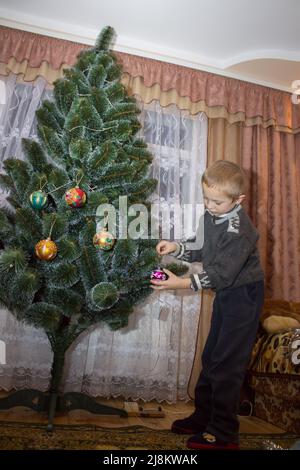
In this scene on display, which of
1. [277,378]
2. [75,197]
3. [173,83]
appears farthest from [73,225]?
[173,83]

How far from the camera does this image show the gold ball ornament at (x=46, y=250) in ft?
4.51

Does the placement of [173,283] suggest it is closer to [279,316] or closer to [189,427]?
[189,427]

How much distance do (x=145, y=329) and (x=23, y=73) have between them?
1992 millimetres

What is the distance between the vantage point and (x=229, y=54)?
8.89 feet

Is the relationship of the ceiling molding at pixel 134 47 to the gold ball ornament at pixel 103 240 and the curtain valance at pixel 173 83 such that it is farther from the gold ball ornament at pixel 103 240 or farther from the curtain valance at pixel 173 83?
the gold ball ornament at pixel 103 240

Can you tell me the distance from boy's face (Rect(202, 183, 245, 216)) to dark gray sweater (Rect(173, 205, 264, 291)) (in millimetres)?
29

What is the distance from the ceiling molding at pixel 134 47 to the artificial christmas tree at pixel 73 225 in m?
1.05

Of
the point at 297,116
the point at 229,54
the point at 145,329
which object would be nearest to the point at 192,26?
the point at 229,54

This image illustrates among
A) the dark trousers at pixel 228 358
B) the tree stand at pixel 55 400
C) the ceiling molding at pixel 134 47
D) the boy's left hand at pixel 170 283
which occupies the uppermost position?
the ceiling molding at pixel 134 47

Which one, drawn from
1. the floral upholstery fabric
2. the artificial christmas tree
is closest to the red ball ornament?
the artificial christmas tree

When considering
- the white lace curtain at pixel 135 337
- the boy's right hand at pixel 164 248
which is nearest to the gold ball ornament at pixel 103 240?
the boy's right hand at pixel 164 248

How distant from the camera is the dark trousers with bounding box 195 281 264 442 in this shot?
1338 millimetres

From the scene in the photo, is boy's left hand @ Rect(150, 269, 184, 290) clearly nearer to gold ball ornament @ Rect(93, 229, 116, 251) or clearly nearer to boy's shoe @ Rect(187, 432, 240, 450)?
gold ball ornament @ Rect(93, 229, 116, 251)
